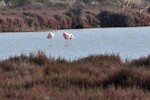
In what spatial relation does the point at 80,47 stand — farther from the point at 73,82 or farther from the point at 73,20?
the point at 73,20

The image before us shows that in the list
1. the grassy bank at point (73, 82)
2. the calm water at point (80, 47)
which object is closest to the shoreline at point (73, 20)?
the calm water at point (80, 47)

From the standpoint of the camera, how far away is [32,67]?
49.1 ft

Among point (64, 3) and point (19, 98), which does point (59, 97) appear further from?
point (64, 3)

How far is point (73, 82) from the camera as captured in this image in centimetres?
1184

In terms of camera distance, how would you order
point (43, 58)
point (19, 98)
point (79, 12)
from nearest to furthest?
point (19, 98) < point (43, 58) < point (79, 12)

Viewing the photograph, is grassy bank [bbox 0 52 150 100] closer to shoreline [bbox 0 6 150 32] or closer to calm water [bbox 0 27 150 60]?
calm water [bbox 0 27 150 60]

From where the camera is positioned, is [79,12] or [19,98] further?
[79,12]

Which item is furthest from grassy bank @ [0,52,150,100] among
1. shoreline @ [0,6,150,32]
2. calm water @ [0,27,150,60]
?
shoreline @ [0,6,150,32]

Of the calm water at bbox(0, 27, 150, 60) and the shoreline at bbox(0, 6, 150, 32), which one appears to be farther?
the shoreline at bbox(0, 6, 150, 32)

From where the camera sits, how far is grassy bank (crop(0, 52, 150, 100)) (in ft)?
32.9

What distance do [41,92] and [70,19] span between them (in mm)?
48715

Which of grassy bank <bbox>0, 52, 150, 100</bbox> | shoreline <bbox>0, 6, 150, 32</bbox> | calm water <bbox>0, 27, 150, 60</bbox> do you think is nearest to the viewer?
grassy bank <bbox>0, 52, 150, 100</bbox>

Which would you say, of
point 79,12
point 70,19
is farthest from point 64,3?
point 70,19

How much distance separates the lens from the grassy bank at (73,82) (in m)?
10.0
